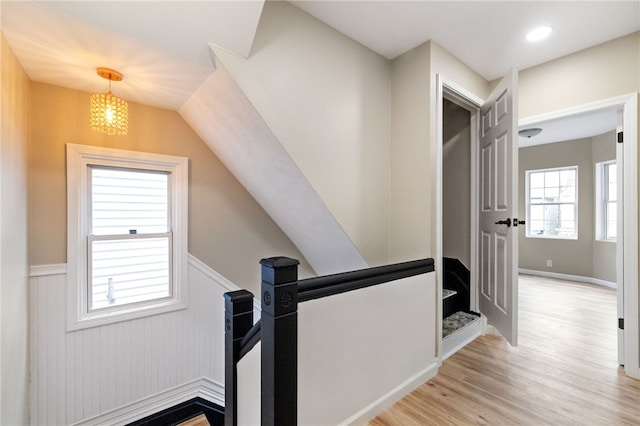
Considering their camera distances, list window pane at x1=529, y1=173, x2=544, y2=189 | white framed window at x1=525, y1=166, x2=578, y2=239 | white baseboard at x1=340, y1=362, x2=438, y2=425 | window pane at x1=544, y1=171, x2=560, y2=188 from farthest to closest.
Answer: window pane at x1=529, y1=173, x2=544, y2=189
window pane at x1=544, y1=171, x2=560, y2=188
white framed window at x1=525, y1=166, x2=578, y2=239
white baseboard at x1=340, y1=362, x2=438, y2=425

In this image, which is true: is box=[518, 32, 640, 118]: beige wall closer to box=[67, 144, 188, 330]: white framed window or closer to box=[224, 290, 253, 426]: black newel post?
box=[224, 290, 253, 426]: black newel post

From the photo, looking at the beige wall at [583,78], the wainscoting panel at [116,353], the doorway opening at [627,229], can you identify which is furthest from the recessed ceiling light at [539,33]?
the wainscoting panel at [116,353]

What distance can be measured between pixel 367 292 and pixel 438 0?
1854 mm

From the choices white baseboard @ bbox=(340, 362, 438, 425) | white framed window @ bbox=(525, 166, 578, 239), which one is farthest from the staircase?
white framed window @ bbox=(525, 166, 578, 239)

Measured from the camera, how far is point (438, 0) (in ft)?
5.86

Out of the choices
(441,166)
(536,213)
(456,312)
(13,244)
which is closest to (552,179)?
(536,213)

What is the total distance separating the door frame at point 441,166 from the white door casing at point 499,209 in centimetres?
6

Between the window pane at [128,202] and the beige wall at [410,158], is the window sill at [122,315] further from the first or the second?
the beige wall at [410,158]

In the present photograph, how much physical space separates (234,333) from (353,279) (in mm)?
705

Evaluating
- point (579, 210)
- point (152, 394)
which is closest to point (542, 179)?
point (579, 210)

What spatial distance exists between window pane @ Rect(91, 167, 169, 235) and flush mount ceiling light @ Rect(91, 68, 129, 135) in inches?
23.0

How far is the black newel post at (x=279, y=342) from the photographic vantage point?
1.16 m

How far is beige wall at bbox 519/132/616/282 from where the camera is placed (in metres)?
4.83

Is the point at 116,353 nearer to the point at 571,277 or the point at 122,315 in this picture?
the point at 122,315
